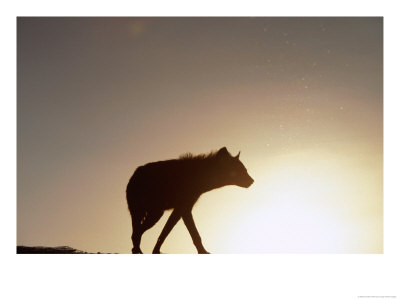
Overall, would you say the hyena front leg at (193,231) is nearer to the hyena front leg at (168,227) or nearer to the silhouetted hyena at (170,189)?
the silhouetted hyena at (170,189)

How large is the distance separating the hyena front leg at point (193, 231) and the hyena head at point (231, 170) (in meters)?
1.43

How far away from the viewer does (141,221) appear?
52.3 ft

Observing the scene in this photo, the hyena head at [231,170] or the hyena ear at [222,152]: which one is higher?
the hyena ear at [222,152]

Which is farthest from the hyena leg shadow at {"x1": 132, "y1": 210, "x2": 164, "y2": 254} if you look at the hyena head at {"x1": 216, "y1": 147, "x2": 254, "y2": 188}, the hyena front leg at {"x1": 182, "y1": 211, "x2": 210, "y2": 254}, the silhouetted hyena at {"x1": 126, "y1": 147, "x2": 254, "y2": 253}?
the hyena head at {"x1": 216, "y1": 147, "x2": 254, "y2": 188}

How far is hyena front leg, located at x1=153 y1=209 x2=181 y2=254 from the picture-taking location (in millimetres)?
15523

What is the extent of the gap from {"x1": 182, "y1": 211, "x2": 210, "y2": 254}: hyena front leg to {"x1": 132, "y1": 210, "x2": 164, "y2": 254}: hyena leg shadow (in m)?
0.68

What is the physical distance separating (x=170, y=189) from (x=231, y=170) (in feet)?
5.75

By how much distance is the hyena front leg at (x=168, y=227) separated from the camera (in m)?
15.5

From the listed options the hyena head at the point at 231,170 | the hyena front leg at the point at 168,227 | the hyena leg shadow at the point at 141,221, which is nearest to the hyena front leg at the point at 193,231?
the hyena front leg at the point at 168,227

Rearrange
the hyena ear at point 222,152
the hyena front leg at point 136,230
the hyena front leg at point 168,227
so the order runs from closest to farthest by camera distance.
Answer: the hyena front leg at point 168,227, the hyena front leg at point 136,230, the hyena ear at point 222,152

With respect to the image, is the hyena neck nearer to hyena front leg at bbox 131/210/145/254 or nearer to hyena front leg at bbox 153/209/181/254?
hyena front leg at bbox 153/209/181/254

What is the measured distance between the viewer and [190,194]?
16.0m
